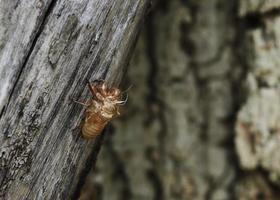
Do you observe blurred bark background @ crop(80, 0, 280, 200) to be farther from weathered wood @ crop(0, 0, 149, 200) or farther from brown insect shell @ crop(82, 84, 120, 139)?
weathered wood @ crop(0, 0, 149, 200)

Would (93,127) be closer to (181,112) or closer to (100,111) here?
(100,111)

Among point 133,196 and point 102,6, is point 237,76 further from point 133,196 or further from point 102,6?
point 102,6

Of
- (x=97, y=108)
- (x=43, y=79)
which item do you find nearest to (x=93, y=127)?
(x=97, y=108)

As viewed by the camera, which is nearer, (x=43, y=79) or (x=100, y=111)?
(x=43, y=79)

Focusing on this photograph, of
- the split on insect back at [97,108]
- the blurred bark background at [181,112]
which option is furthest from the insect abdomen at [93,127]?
the blurred bark background at [181,112]

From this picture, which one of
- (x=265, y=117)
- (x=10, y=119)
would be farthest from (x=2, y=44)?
(x=265, y=117)

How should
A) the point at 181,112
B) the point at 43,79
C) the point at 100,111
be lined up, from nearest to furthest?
the point at 43,79 < the point at 100,111 < the point at 181,112

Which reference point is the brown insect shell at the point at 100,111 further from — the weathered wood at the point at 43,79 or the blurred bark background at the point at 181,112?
the blurred bark background at the point at 181,112
